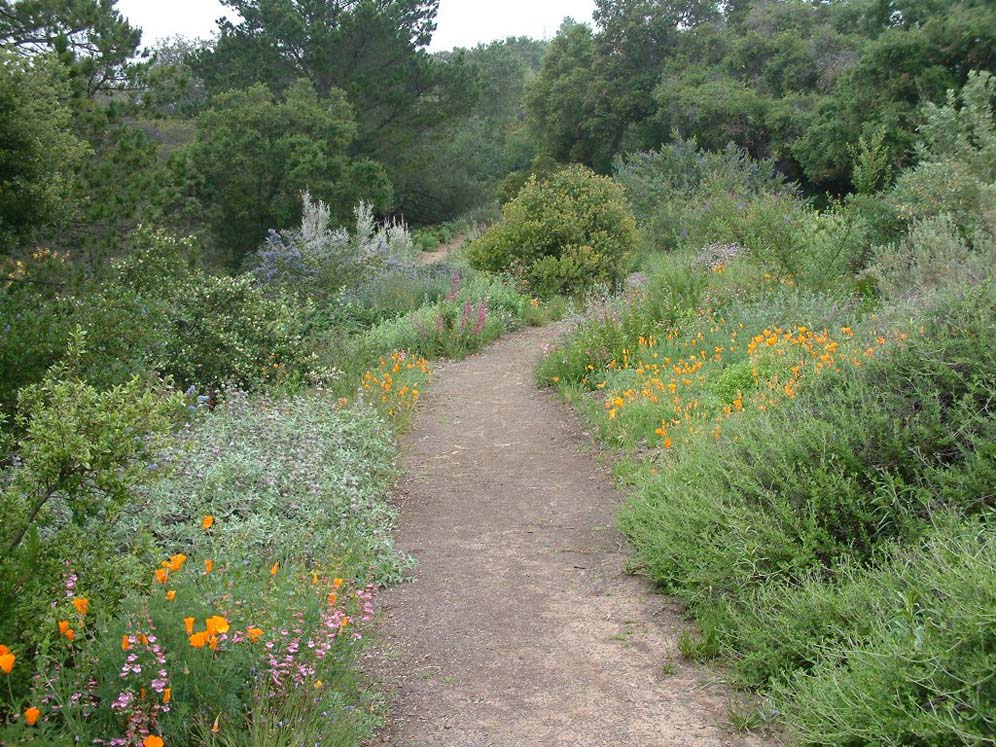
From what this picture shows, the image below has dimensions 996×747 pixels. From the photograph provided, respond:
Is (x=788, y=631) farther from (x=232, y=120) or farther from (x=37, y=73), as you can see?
(x=232, y=120)

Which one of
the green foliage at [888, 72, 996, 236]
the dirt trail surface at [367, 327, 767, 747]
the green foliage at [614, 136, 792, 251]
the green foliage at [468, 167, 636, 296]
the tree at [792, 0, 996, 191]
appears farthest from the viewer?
the tree at [792, 0, 996, 191]

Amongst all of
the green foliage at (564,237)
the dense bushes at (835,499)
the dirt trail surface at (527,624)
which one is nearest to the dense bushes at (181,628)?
the dirt trail surface at (527,624)

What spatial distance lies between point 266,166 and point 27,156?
754 inches

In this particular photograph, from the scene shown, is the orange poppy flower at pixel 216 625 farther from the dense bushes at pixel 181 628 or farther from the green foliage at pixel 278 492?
the green foliage at pixel 278 492

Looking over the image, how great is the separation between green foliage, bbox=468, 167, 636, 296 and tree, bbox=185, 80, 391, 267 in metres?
10.2

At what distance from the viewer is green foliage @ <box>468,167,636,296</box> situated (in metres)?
13.9

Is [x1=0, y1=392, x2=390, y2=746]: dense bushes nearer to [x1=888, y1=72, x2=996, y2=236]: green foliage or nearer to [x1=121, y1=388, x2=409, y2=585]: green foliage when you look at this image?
[x1=121, y1=388, x2=409, y2=585]: green foliage

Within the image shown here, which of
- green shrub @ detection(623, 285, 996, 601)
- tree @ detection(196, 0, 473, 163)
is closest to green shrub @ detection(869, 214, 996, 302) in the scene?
green shrub @ detection(623, 285, 996, 601)

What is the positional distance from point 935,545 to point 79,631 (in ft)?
10.1

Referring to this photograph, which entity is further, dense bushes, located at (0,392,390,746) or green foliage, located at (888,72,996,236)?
green foliage, located at (888,72,996,236)

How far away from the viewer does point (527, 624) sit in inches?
159

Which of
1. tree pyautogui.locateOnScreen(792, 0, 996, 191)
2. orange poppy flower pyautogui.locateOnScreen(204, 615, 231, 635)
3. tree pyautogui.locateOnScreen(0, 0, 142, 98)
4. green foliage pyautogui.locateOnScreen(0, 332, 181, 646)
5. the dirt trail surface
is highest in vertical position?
tree pyautogui.locateOnScreen(0, 0, 142, 98)

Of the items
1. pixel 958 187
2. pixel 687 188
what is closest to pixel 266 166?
pixel 687 188

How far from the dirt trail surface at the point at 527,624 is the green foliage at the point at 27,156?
3503 mm
